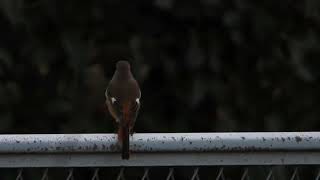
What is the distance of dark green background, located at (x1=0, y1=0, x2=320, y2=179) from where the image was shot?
4055mm

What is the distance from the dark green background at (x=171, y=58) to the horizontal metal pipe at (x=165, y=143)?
1.64 meters

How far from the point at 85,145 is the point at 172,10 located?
179 centimetres

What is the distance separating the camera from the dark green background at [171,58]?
4.05 m

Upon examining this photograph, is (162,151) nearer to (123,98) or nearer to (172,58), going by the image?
(123,98)

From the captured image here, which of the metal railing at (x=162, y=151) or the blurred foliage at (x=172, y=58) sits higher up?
the metal railing at (x=162, y=151)

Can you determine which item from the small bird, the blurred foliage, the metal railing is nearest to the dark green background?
the blurred foliage

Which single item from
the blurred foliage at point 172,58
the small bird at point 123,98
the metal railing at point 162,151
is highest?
the metal railing at point 162,151

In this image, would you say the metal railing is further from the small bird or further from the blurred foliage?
the blurred foliage

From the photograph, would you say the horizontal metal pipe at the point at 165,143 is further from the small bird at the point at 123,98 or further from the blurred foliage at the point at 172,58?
the blurred foliage at the point at 172,58

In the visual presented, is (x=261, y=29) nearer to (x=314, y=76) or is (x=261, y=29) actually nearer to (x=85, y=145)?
(x=314, y=76)

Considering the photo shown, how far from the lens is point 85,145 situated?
2361 mm

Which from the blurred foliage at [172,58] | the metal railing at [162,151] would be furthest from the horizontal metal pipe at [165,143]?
the blurred foliage at [172,58]

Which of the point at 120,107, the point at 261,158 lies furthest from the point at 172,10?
the point at 261,158

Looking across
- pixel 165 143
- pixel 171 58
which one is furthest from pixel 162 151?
pixel 171 58
